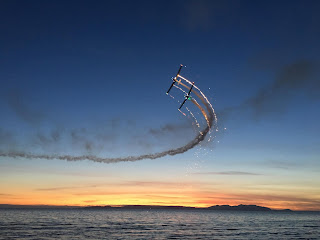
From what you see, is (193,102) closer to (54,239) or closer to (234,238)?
(234,238)

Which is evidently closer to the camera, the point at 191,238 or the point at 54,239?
the point at 54,239

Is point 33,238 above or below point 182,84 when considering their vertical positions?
below

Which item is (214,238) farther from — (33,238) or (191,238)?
(33,238)

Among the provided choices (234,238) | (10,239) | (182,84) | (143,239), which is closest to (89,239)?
(143,239)

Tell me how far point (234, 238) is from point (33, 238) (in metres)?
50.1

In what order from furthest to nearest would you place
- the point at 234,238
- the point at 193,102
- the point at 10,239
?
the point at 234,238 < the point at 193,102 < the point at 10,239

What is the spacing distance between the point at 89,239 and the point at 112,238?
5710 mm

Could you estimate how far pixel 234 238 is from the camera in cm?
8325

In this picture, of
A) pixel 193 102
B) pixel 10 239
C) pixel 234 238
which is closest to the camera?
pixel 10 239

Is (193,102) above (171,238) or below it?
above

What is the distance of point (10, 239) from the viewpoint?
72.9 m

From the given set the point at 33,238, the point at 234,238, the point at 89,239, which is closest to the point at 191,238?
the point at 234,238

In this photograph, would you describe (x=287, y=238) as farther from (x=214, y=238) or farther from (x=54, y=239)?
(x=54, y=239)

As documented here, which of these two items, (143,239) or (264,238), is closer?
(143,239)
